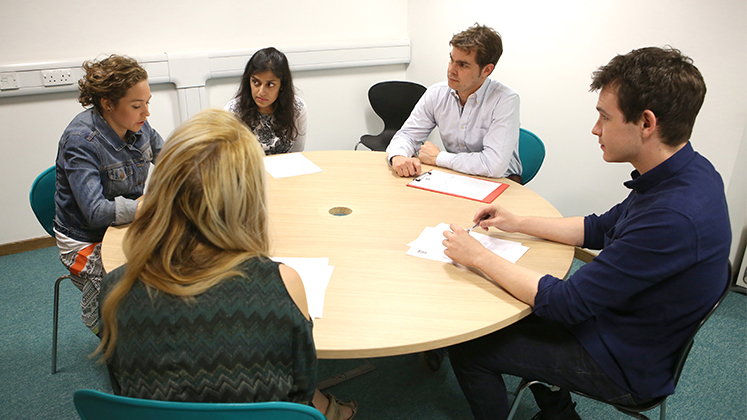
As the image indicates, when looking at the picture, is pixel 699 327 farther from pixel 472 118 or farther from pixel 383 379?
pixel 472 118

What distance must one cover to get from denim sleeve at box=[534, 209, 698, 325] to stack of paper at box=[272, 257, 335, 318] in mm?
575

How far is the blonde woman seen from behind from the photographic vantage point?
0.97 m

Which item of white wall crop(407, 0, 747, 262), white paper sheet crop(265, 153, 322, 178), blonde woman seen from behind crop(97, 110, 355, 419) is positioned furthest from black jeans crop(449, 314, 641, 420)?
white wall crop(407, 0, 747, 262)

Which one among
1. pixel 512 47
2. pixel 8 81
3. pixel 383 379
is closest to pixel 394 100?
pixel 512 47

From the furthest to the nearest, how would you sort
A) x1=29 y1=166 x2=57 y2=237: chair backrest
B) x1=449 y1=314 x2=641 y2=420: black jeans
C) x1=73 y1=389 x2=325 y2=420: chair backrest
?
x1=29 y1=166 x2=57 y2=237: chair backrest < x1=449 y1=314 x2=641 y2=420: black jeans < x1=73 y1=389 x2=325 y2=420: chair backrest

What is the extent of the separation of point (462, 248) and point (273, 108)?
1.75 meters

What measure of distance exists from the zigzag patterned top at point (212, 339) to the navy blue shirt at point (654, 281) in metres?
0.72

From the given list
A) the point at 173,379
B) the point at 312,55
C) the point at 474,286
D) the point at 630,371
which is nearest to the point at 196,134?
the point at 173,379

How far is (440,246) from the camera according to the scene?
1647mm

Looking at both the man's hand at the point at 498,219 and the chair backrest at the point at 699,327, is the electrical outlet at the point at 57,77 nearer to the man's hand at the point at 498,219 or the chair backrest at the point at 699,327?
the man's hand at the point at 498,219

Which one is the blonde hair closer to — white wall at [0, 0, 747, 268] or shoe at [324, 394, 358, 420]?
shoe at [324, 394, 358, 420]

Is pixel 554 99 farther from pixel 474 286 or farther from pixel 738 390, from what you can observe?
pixel 474 286

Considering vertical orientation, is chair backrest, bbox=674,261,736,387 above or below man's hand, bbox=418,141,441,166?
below

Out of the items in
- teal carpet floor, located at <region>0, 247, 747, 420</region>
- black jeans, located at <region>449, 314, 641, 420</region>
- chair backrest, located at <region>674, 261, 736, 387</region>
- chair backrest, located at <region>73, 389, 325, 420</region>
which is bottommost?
teal carpet floor, located at <region>0, 247, 747, 420</region>
